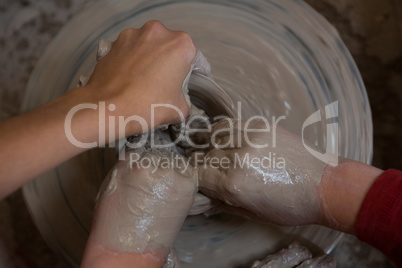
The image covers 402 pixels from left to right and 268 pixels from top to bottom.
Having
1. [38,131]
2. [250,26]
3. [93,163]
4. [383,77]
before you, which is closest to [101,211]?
[38,131]

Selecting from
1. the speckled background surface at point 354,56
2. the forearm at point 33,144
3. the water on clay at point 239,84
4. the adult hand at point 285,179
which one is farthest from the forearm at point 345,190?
the speckled background surface at point 354,56

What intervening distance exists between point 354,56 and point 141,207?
3.78ft

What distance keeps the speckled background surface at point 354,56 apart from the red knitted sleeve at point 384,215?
763mm

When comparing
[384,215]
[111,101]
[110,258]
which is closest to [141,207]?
[110,258]

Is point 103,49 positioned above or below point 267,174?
above

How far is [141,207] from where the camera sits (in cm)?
81

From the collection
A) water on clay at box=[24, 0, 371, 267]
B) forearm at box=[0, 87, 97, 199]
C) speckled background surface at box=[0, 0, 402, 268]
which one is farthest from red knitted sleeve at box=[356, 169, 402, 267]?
speckled background surface at box=[0, 0, 402, 268]

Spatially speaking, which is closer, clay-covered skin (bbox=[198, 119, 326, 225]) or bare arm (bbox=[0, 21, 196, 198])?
bare arm (bbox=[0, 21, 196, 198])

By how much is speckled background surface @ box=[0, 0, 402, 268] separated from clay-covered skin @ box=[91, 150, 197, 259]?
90 centimetres

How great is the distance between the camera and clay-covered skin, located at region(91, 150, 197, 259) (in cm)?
79

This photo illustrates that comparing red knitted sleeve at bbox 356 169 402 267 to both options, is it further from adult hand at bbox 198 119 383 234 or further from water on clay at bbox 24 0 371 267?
water on clay at bbox 24 0 371 267

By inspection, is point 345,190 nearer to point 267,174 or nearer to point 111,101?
point 267,174

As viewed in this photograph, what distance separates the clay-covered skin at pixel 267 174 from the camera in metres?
0.85

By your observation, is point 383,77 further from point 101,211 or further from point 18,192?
point 18,192
